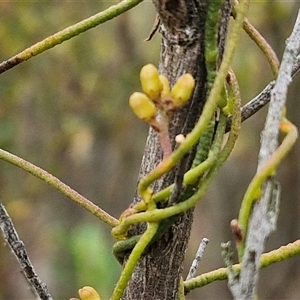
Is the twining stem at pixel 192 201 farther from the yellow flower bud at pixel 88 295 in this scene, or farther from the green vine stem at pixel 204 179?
the yellow flower bud at pixel 88 295

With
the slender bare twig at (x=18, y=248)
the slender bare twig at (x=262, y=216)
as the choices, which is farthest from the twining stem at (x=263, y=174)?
the slender bare twig at (x=18, y=248)

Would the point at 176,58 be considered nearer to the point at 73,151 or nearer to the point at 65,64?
the point at 65,64

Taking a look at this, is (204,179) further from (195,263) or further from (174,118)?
(195,263)

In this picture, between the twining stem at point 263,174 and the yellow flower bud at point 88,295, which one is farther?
the yellow flower bud at point 88,295

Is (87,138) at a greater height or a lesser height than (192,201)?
greater

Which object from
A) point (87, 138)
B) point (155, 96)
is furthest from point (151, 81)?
point (87, 138)

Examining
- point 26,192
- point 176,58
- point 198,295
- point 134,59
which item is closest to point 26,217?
point 26,192
